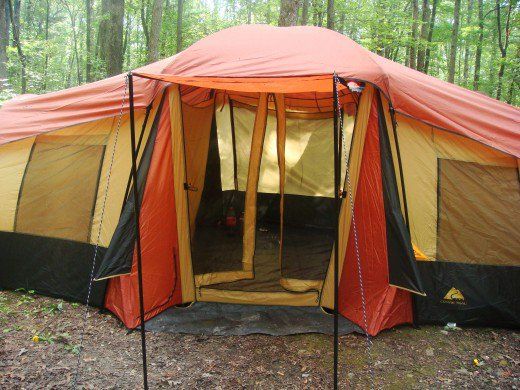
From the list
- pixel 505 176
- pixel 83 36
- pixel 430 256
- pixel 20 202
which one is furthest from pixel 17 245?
pixel 83 36

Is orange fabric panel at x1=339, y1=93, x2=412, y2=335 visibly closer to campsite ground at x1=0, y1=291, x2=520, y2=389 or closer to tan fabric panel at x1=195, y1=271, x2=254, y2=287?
campsite ground at x1=0, y1=291, x2=520, y2=389

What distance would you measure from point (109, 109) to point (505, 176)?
3731 mm

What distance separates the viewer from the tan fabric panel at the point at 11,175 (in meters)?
4.16

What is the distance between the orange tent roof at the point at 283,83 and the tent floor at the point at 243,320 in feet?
6.49

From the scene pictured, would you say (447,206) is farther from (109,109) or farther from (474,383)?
(109,109)

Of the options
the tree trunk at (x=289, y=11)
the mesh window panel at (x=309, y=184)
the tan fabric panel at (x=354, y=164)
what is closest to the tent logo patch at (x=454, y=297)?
the tan fabric panel at (x=354, y=164)

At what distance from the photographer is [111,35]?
7.29 m

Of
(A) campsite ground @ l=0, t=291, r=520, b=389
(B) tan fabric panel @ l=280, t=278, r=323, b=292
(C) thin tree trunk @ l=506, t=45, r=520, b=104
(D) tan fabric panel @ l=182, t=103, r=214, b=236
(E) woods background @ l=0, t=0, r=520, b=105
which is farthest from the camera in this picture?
(C) thin tree trunk @ l=506, t=45, r=520, b=104

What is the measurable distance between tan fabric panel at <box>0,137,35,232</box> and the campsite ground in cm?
97

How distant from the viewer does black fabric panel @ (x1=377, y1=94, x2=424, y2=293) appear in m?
3.27

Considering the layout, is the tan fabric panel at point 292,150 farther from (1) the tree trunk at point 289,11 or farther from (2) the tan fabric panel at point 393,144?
(2) the tan fabric panel at point 393,144

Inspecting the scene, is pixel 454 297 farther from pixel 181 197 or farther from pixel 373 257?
pixel 181 197

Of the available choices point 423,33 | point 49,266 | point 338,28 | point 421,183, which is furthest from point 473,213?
point 338,28

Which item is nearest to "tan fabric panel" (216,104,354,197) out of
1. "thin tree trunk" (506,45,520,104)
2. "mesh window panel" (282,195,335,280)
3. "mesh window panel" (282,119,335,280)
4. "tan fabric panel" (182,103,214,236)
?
"mesh window panel" (282,119,335,280)
